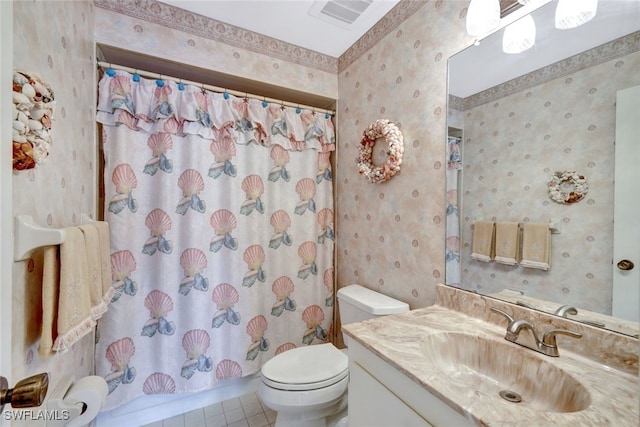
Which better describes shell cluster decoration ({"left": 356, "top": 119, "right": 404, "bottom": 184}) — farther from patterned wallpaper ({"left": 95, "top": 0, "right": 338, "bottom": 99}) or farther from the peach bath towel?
the peach bath towel

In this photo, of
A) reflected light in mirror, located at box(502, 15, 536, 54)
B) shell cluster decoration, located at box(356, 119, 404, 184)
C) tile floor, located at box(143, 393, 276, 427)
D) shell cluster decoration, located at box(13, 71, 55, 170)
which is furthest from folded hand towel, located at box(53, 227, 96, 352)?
reflected light in mirror, located at box(502, 15, 536, 54)

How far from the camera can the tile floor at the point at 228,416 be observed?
1.62 meters

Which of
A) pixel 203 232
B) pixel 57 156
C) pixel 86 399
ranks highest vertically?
pixel 57 156

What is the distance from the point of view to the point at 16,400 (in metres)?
0.46

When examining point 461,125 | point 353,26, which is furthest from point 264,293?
point 353,26

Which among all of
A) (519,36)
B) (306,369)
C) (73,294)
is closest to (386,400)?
(306,369)

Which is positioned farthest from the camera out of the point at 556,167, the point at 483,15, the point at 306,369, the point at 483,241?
the point at 306,369

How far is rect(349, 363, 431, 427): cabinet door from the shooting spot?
29.7 inches

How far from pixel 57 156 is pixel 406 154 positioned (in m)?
1.53

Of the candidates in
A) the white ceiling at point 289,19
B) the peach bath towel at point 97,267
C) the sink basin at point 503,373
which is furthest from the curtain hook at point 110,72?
the sink basin at point 503,373

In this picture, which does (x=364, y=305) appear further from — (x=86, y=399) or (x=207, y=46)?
(x=207, y=46)

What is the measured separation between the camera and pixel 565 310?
906mm

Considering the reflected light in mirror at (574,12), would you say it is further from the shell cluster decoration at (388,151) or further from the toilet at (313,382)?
the toilet at (313,382)

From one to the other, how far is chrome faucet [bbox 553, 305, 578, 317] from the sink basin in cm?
19
